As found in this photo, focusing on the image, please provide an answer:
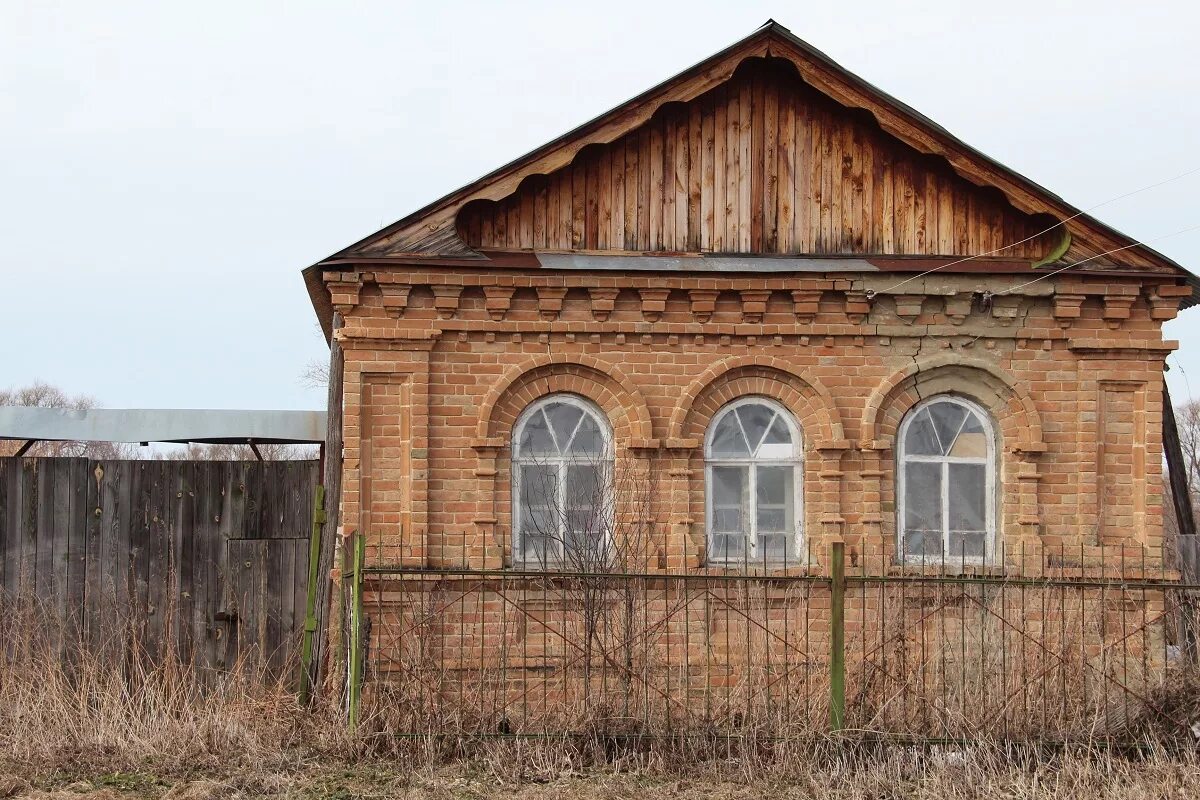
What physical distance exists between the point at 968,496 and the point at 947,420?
0.62 meters

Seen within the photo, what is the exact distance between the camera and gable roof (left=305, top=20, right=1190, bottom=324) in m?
9.71

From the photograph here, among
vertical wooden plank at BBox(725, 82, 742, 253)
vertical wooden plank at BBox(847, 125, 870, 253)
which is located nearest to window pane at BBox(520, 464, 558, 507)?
vertical wooden plank at BBox(725, 82, 742, 253)

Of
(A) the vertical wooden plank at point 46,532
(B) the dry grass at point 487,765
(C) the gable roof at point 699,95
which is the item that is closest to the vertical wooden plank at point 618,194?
(C) the gable roof at point 699,95

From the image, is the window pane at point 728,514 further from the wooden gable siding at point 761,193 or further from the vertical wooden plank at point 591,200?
the vertical wooden plank at point 591,200

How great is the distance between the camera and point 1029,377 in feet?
33.6

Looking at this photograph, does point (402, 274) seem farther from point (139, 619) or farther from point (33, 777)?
point (33, 777)

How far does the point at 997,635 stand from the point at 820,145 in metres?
4.04

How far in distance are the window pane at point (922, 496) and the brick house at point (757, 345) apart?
0.02 metres

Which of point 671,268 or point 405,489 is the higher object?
point 671,268

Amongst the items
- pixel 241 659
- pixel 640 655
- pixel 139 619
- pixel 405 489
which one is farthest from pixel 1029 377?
pixel 139 619

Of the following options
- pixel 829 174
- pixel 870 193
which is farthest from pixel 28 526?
pixel 870 193


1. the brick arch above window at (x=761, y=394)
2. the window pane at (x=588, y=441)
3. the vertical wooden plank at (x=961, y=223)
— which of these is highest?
the vertical wooden plank at (x=961, y=223)

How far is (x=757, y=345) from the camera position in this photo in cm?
1012

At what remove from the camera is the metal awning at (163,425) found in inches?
451
